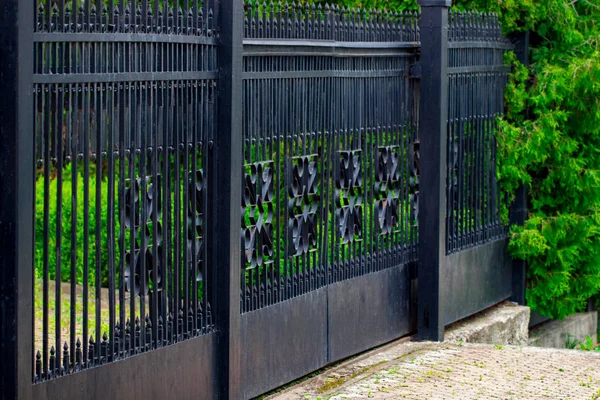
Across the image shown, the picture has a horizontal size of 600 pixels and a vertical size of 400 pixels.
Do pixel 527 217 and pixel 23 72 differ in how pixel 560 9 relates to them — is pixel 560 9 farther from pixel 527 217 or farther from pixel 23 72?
pixel 23 72

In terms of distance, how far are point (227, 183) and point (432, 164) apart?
266 centimetres

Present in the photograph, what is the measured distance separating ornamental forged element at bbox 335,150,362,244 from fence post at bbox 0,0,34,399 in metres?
3.07

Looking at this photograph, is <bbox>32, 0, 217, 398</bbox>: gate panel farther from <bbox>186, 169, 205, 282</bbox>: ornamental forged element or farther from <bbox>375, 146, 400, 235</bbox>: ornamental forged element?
<bbox>375, 146, 400, 235</bbox>: ornamental forged element

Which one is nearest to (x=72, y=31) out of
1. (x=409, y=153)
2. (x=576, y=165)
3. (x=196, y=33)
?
(x=196, y=33)

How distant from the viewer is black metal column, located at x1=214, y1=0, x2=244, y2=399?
19.9 feet

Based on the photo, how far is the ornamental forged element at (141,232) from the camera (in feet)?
18.0

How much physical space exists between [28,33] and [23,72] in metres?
0.16

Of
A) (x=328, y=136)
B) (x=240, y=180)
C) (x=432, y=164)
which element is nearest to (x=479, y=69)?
(x=432, y=164)

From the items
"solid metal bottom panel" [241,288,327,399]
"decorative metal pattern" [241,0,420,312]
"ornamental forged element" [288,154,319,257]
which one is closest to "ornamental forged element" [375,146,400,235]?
"decorative metal pattern" [241,0,420,312]

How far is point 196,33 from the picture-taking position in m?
5.89

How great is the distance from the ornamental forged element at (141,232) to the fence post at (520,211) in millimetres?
4839

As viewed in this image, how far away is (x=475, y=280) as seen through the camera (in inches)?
363

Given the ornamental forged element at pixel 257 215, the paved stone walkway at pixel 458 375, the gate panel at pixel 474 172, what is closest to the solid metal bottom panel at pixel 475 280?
the gate panel at pixel 474 172

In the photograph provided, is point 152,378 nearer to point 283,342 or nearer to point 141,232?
point 141,232
